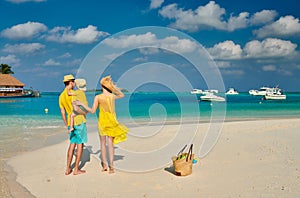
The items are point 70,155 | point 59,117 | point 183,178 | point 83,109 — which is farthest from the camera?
point 59,117

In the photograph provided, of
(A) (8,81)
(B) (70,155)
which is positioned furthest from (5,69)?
(B) (70,155)

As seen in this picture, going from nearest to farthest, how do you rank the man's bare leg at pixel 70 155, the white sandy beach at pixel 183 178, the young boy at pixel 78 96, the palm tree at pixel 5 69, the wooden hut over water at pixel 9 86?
the white sandy beach at pixel 183 178 → the young boy at pixel 78 96 → the man's bare leg at pixel 70 155 → the wooden hut over water at pixel 9 86 → the palm tree at pixel 5 69

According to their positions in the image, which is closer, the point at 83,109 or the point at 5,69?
Answer: the point at 83,109

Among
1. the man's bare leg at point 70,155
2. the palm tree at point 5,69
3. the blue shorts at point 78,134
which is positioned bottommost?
the man's bare leg at point 70,155

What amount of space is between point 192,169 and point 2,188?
3871 millimetres

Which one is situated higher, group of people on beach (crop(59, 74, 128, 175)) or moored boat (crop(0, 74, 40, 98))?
moored boat (crop(0, 74, 40, 98))

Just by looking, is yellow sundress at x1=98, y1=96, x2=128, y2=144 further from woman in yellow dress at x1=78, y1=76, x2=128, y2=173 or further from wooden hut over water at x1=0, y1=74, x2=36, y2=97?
wooden hut over water at x1=0, y1=74, x2=36, y2=97

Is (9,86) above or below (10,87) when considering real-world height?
above

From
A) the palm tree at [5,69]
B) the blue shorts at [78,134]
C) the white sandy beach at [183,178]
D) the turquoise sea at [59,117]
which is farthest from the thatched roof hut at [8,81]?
the blue shorts at [78,134]

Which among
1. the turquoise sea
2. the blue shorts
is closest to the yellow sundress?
the blue shorts

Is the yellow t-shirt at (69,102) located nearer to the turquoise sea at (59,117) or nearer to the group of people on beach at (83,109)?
the group of people on beach at (83,109)

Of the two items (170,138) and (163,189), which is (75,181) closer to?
(163,189)

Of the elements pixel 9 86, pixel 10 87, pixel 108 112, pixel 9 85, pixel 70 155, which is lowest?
pixel 70 155

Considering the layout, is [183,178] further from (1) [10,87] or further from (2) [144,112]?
(1) [10,87]
